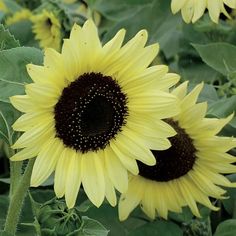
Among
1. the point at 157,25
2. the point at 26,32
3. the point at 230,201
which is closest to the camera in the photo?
the point at 230,201

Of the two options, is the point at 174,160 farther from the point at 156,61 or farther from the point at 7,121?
the point at 156,61

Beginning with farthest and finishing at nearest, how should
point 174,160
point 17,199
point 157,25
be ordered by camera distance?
point 157,25 → point 174,160 → point 17,199

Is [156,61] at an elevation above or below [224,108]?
below

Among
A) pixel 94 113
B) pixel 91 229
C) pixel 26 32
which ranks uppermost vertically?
pixel 94 113

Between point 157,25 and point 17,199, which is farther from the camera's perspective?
point 157,25

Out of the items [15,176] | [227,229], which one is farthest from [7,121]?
[227,229]
